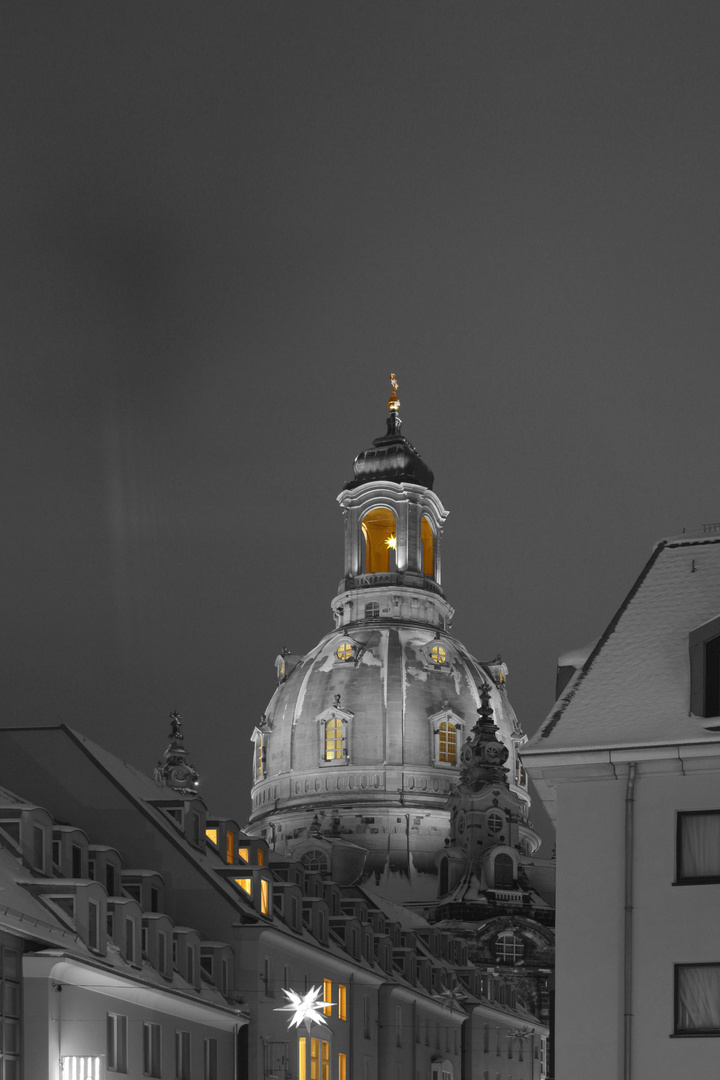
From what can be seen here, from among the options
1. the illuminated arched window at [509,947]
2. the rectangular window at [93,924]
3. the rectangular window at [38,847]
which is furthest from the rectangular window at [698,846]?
the illuminated arched window at [509,947]

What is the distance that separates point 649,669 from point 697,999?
5065 millimetres

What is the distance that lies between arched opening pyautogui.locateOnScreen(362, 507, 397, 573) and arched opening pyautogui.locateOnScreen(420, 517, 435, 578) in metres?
2.62

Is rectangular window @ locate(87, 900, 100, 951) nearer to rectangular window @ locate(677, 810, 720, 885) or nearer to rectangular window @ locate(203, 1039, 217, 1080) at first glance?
rectangular window @ locate(203, 1039, 217, 1080)

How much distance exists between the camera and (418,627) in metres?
169

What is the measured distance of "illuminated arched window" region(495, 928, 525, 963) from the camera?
437ft

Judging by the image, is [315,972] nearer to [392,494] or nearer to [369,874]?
[369,874]

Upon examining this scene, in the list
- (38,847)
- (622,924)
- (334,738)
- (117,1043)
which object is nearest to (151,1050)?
(117,1043)

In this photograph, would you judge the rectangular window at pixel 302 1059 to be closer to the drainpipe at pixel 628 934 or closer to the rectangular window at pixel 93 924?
the rectangular window at pixel 93 924

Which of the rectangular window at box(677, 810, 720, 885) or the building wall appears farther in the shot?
the rectangular window at box(677, 810, 720, 885)

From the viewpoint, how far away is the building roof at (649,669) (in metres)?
29.6

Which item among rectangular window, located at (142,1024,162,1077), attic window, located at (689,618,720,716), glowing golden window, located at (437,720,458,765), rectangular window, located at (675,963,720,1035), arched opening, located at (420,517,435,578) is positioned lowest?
rectangular window, located at (142,1024,162,1077)

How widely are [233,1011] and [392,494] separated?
12701cm

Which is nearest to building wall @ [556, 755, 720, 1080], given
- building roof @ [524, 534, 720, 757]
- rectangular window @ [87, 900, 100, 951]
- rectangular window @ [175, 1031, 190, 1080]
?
building roof @ [524, 534, 720, 757]

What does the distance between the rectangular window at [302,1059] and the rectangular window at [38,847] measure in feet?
51.4
